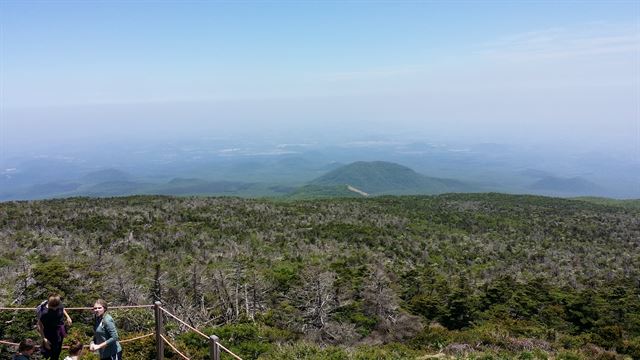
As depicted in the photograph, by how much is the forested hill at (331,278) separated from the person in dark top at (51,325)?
2094 millimetres

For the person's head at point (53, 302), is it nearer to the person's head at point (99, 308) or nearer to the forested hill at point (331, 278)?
the person's head at point (99, 308)

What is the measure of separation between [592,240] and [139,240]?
33655 mm

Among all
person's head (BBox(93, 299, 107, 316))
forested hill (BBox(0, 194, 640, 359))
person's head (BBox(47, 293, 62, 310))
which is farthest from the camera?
forested hill (BBox(0, 194, 640, 359))

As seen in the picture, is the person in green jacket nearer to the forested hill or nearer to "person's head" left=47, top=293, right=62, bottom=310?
"person's head" left=47, top=293, right=62, bottom=310

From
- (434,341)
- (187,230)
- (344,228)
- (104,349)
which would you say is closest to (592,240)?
(344,228)

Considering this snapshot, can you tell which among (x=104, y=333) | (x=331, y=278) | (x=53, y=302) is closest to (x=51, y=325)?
(x=53, y=302)

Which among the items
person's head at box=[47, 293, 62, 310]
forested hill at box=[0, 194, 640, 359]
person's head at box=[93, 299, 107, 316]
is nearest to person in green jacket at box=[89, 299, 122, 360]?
person's head at box=[93, 299, 107, 316]

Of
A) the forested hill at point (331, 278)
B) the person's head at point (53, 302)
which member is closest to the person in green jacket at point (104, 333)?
the person's head at point (53, 302)

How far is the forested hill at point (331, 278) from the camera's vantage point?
40.9ft

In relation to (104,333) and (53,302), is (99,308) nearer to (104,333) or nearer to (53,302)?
(104,333)

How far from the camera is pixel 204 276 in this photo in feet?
57.6

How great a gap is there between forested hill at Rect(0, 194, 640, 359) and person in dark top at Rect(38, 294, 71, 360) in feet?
6.87

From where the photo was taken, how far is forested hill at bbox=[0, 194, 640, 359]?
12453 mm

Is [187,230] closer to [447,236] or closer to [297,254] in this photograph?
[297,254]
